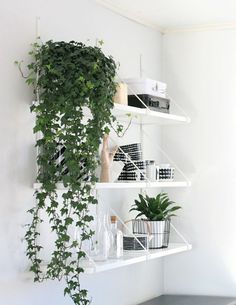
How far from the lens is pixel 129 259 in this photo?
10.8ft

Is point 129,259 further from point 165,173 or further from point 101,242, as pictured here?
point 165,173

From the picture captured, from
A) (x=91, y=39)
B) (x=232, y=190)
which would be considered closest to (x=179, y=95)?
(x=232, y=190)

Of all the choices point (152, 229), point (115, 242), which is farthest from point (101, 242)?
point (152, 229)

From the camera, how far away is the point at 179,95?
432 cm

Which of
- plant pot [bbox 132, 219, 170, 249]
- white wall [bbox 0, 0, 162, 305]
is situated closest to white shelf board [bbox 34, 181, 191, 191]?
white wall [bbox 0, 0, 162, 305]

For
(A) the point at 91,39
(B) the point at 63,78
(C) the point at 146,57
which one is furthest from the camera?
(C) the point at 146,57

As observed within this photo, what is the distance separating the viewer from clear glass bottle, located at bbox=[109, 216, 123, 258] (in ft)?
11.0

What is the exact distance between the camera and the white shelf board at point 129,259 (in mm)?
3029

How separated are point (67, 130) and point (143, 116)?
35.1 inches

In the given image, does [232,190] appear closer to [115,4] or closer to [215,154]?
[215,154]

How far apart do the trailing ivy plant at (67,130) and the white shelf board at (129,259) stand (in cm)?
7

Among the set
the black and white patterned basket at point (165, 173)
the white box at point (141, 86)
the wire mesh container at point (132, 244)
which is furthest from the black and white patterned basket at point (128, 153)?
the wire mesh container at point (132, 244)

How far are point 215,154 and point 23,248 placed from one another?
1615mm

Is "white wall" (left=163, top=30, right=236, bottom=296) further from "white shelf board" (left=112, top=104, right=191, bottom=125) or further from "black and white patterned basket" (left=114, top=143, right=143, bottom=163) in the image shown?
"black and white patterned basket" (left=114, top=143, right=143, bottom=163)
